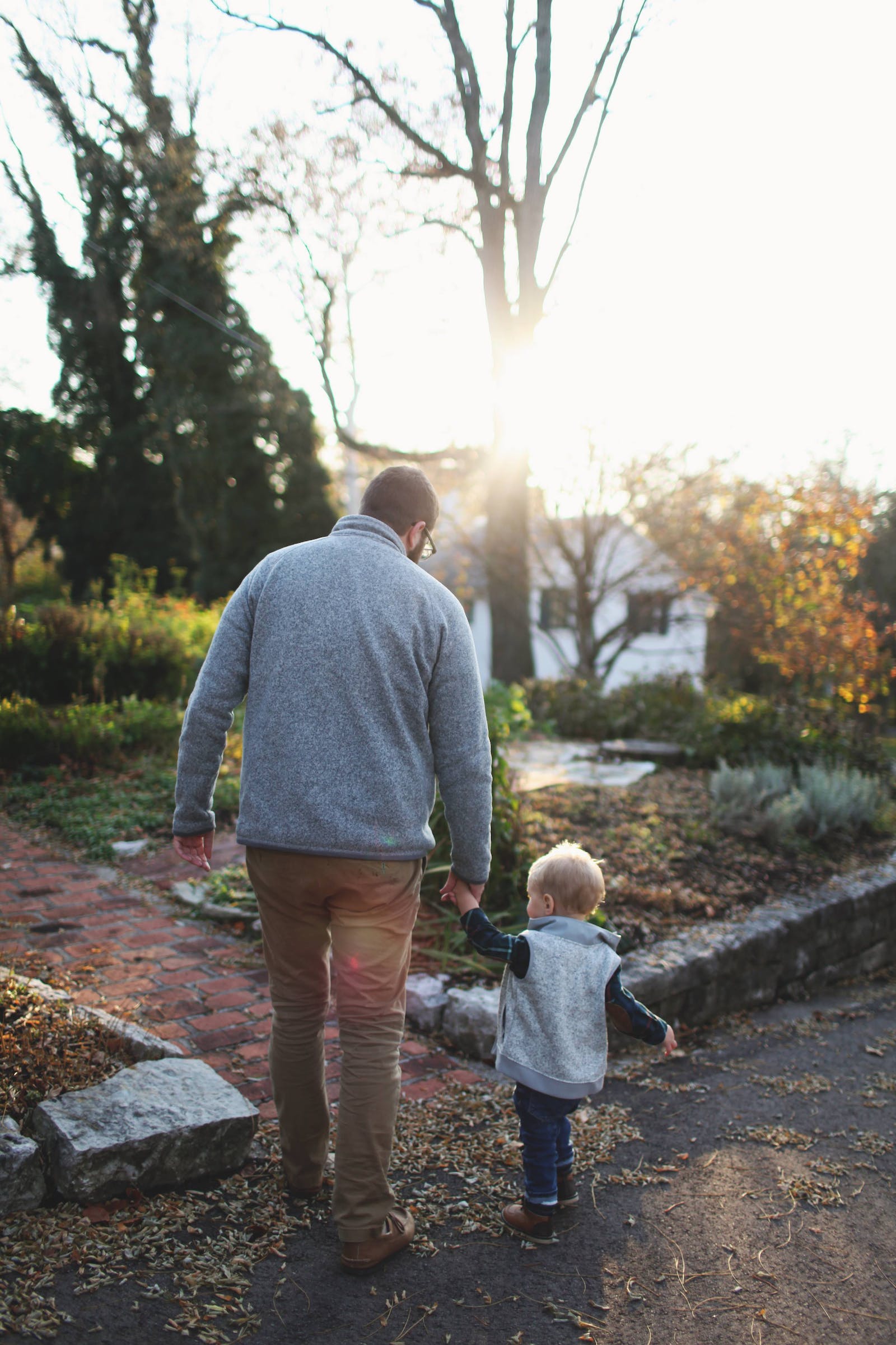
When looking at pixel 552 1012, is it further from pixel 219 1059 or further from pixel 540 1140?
pixel 219 1059

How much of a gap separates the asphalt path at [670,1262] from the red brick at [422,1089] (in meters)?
0.30

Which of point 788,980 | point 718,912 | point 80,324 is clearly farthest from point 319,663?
point 80,324

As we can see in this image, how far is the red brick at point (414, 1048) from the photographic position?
133 inches

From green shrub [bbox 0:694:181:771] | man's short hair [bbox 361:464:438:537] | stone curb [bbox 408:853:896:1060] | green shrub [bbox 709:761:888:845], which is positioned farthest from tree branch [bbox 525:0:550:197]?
man's short hair [bbox 361:464:438:537]

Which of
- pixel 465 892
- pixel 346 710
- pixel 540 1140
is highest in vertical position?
pixel 346 710

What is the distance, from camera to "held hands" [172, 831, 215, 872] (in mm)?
2338

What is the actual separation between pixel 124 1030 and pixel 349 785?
4.10 ft

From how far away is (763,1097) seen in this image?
335 cm

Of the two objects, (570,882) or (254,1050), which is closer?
(570,882)

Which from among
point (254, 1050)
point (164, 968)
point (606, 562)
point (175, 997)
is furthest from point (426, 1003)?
point (606, 562)

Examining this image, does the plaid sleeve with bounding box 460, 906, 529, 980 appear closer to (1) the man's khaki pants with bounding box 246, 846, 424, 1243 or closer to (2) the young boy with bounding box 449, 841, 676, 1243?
(2) the young boy with bounding box 449, 841, 676, 1243

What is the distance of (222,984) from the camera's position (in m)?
3.61

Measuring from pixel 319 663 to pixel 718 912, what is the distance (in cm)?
342

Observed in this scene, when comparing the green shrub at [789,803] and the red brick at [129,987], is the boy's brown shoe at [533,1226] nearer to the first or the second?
the red brick at [129,987]
